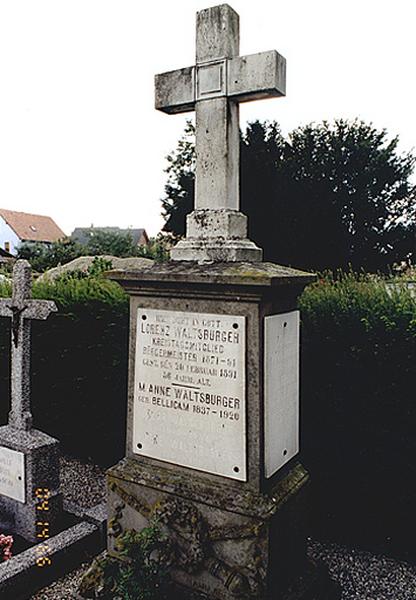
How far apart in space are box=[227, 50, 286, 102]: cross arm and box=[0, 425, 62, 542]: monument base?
2990mm

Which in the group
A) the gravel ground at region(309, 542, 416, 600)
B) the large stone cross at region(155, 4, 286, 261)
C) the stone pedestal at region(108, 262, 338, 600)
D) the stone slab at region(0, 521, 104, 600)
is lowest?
the gravel ground at region(309, 542, 416, 600)

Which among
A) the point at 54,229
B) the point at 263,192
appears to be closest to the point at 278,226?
the point at 263,192

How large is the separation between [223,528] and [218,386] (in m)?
0.81

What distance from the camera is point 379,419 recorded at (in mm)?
4266

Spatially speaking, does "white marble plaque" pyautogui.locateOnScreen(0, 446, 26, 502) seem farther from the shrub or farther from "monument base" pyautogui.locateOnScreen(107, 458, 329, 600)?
the shrub

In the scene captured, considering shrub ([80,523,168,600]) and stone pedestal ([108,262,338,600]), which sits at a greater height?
stone pedestal ([108,262,338,600])

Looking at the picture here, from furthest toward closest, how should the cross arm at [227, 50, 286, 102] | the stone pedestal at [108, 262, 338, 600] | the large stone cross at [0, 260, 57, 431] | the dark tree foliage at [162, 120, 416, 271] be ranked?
1. the dark tree foliage at [162, 120, 416, 271]
2. the large stone cross at [0, 260, 57, 431]
3. the cross arm at [227, 50, 286, 102]
4. the stone pedestal at [108, 262, 338, 600]

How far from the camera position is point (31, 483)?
4312 millimetres

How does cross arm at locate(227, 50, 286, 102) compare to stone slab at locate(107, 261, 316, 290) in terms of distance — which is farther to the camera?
cross arm at locate(227, 50, 286, 102)

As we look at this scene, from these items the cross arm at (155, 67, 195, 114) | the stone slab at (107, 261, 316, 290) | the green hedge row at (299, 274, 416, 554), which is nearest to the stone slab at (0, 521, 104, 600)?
the green hedge row at (299, 274, 416, 554)

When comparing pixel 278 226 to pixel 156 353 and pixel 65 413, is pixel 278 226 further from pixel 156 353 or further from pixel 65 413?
pixel 156 353

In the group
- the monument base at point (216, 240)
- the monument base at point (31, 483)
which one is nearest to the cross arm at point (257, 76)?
the monument base at point (216, 240)

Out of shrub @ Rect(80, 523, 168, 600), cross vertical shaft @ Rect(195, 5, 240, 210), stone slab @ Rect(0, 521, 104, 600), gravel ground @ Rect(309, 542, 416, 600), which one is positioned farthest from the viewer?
gravel ground @ Rect(309, 542, 416, 600)

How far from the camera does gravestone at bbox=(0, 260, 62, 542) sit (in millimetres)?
4332
